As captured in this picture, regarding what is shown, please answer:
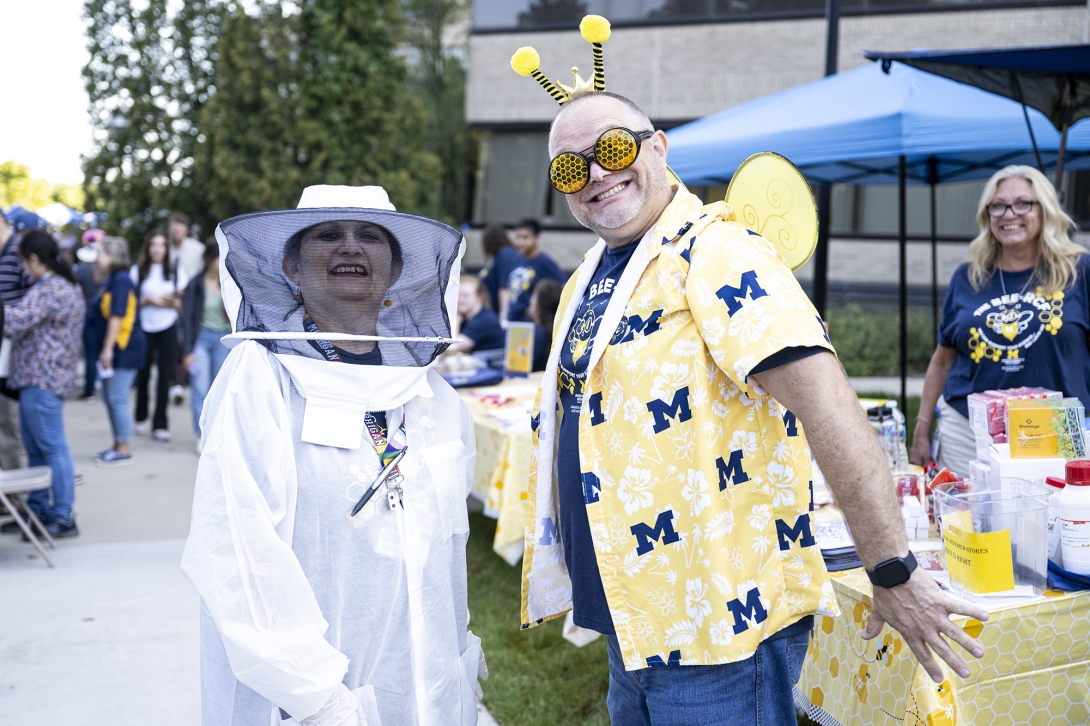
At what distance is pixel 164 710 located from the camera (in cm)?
335

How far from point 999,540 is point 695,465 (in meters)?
0.99

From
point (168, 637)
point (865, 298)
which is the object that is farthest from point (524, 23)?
point (168, 637)

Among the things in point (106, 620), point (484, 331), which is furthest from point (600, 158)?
point (484, 331)

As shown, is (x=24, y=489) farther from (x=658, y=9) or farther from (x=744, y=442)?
(x=658, y=9)

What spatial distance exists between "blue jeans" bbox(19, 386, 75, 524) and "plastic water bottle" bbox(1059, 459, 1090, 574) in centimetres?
522

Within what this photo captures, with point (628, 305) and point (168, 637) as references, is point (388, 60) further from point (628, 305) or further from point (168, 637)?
point (628, 305)

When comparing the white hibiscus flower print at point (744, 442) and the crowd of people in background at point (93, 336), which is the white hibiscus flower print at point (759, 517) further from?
the crowd of people in background at point (93, 336)

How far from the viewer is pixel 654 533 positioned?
172 centimetres

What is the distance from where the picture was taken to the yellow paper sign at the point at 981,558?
6.98ft

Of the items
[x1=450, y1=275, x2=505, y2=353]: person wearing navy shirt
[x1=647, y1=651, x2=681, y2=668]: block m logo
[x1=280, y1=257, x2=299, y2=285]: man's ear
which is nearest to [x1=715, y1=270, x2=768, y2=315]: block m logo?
[x1=647, y1=651, x2=681, y2=668]: block m logo

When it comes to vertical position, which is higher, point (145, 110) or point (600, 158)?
point (145, 110)

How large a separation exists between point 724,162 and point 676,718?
443cm

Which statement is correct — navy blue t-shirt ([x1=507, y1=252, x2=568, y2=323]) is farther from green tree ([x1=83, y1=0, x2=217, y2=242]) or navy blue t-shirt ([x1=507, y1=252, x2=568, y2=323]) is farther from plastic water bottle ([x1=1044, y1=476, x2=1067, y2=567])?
green tree ([x1=83, y1=0, x2=217, y2=242])

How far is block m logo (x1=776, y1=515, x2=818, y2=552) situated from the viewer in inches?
67.9
